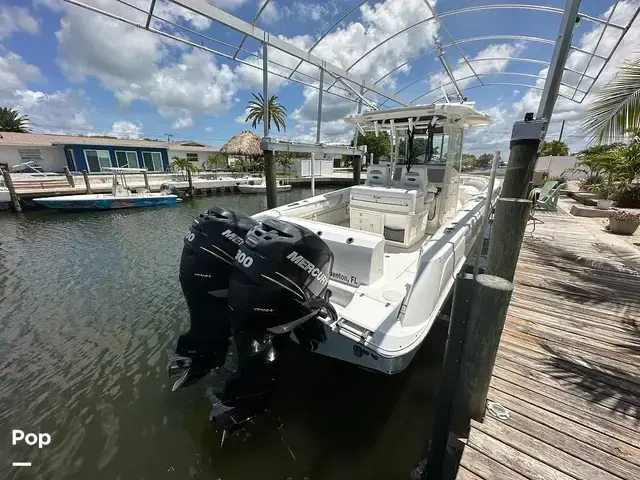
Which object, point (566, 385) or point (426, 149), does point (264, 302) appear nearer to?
point (566, 385)

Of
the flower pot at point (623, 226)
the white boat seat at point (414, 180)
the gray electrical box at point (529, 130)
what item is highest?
the gray electrical box at point (529, 130)

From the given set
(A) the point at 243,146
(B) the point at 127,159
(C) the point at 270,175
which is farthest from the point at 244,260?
(A) the point at 243,146

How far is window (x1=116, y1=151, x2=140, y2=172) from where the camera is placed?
22.6 metres

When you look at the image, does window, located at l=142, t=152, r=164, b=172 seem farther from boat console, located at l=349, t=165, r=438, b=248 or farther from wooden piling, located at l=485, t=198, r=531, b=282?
wooden piling, located at l=485, t=198, r=531, b=282

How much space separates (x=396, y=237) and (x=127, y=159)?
26.7 m

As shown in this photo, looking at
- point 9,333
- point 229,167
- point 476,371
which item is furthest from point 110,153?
point 476,371

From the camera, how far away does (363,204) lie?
4.47m

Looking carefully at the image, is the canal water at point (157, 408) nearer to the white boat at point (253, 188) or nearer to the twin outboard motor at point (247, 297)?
the twin outboard motor at point (247, 297)

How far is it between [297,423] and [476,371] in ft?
6.11

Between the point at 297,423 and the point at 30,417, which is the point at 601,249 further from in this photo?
the point at 30,417

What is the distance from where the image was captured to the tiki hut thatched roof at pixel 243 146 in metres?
29.5

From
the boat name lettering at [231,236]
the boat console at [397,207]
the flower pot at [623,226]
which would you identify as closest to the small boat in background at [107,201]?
the boat console at [397,207]

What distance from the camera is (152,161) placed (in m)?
24.7

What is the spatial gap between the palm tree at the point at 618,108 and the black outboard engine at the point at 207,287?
482 centimetres
